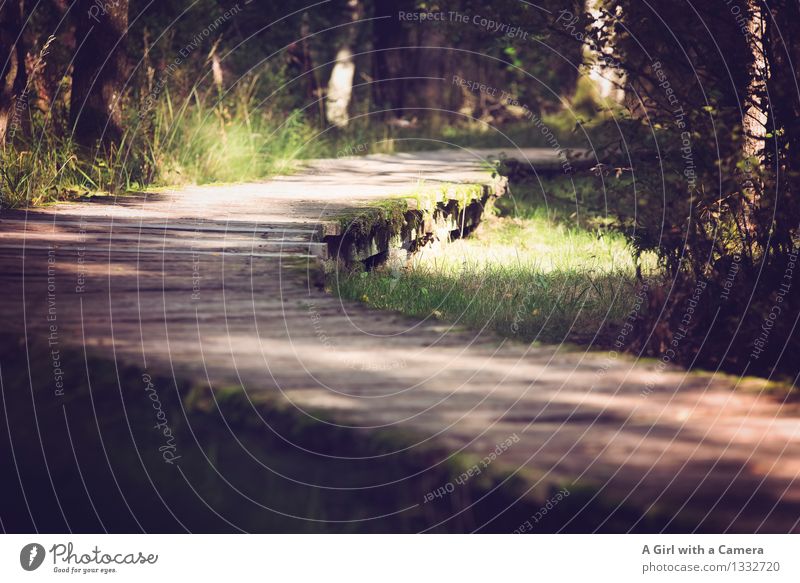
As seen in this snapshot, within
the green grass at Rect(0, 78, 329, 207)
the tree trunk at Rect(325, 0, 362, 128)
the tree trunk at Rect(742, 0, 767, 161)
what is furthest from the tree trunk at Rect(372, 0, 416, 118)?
the tree trunk at Rect(742, 0, 767, 161)

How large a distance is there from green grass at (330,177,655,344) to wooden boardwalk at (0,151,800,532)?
846 mm

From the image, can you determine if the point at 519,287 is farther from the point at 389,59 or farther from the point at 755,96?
the point at 389,59

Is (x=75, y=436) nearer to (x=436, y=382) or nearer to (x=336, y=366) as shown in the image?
(x=336, y=366)

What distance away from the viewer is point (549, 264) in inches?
329

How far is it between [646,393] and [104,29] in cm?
647

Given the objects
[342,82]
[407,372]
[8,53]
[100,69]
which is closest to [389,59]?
[342,82]

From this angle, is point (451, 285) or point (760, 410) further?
point (451, 285)

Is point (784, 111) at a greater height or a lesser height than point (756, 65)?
lesser

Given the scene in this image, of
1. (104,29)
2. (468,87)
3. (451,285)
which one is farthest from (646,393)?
(468,87)

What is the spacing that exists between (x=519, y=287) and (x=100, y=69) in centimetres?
389

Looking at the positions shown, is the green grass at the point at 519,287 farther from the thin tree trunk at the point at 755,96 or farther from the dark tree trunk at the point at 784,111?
the dark tree trunk at the point at 784,111

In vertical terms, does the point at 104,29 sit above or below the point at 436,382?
above

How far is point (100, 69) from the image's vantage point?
8570 millimetres

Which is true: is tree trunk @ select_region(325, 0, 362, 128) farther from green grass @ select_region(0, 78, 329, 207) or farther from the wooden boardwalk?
the wooden boardwalk
